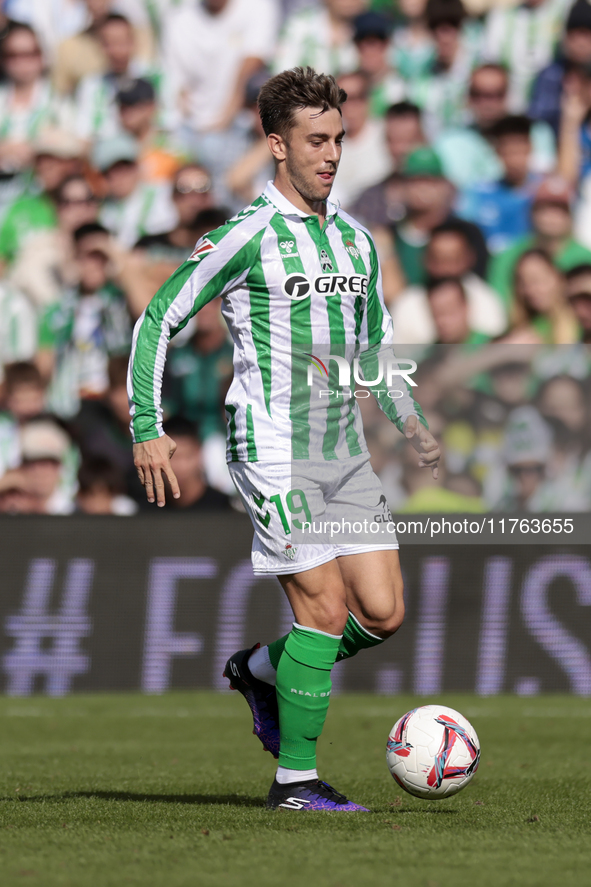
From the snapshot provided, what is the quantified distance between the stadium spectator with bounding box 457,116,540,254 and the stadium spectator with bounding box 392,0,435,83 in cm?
95

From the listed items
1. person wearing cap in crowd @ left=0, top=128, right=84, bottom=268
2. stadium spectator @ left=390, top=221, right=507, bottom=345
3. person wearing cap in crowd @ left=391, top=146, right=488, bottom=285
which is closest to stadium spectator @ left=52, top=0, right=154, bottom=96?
person wearing cap in crowd @ left=0, top=128, right=84, bottom=268

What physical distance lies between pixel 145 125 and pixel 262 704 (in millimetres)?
7572

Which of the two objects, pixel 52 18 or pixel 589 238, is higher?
pixel 52 18

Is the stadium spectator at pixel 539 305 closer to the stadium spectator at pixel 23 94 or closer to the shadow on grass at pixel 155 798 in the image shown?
the stadium spectator at pixel 23 94

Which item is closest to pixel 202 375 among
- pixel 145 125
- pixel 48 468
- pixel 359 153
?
pixel 48 468

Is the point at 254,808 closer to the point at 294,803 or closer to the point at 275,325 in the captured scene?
the point at 294,803

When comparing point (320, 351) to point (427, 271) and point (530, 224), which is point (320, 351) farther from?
point (530, 224)

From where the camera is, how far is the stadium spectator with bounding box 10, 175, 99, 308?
32.2 feet

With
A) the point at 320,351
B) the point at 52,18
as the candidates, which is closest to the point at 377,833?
the point at 320,351

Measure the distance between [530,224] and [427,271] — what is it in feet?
3.54

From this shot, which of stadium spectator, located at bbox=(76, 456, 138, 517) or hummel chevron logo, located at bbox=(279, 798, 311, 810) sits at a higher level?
stadium spectator, located at bbox=(76, 456, 138, 517)

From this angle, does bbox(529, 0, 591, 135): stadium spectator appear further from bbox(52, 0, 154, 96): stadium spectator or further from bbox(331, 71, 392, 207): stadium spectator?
bbox(52, 0, 154, 96): stadium spectator

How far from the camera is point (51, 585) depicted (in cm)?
764

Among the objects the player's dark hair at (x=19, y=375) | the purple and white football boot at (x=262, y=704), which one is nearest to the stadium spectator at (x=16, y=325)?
the player's dark hair at (x=19, y=375)
